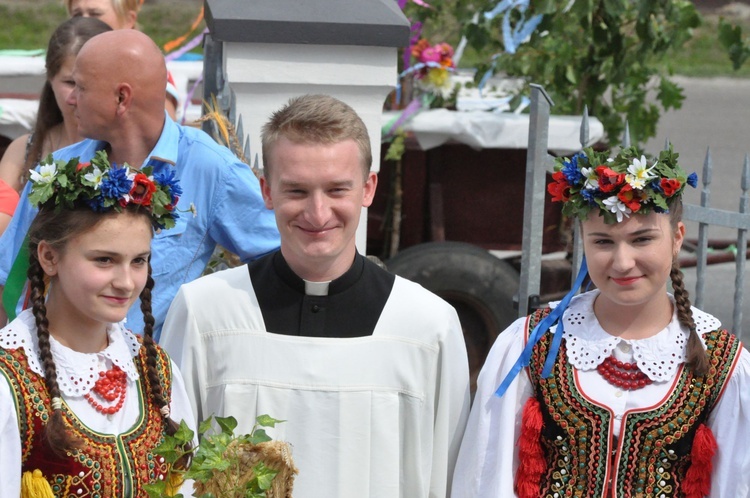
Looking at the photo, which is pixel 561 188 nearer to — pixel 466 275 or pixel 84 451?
pixel 84 451

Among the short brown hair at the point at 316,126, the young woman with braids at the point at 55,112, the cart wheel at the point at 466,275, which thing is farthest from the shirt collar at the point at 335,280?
the cart wheel at the point at 466,275

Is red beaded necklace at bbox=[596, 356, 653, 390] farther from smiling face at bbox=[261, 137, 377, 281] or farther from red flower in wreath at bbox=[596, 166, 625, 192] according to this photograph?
smiling face at bbox=[261, 137, 377, 281]

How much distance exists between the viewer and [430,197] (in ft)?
19.7

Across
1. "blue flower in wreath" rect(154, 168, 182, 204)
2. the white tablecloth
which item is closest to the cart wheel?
the white tablecloth

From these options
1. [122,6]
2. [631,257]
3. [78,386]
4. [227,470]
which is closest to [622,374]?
[631,257]

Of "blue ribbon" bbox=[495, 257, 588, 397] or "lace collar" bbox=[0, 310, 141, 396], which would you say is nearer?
"lace collar" bbox=[0, 310, 141, 396]

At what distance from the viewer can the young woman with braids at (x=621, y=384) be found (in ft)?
9.84

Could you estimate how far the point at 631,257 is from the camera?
301cm

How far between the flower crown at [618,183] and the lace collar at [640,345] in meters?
0.29

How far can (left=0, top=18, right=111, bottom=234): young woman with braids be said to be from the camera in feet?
14.2

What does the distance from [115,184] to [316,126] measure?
50cm

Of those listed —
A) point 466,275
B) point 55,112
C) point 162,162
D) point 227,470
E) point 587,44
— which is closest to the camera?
point 227,470

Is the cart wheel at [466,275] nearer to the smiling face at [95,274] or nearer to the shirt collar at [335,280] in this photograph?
the shirt collar at [335,280]

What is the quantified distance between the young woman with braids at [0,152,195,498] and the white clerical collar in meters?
0.38
